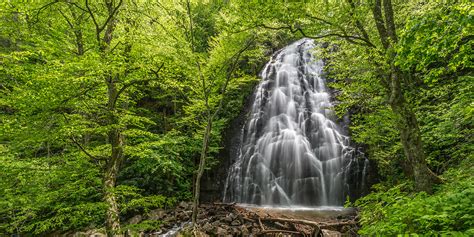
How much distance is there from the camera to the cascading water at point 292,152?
11578 millimetres

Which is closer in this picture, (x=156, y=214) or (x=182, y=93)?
(x=182, y=93)

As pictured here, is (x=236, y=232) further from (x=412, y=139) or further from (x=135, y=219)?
(x=412, y=139)

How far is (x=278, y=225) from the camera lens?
7.77m

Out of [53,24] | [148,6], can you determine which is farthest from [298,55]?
[53,24]

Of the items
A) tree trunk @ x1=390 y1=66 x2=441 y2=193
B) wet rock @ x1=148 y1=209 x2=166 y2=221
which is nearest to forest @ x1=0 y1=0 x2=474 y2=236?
tree trunk @ x1=390 y1=66 x2=441 y2=193

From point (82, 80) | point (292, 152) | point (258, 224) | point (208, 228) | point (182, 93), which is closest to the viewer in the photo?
point (82, 80)

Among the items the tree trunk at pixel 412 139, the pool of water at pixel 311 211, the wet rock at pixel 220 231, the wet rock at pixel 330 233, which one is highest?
the tree trunk at pixel 412 139

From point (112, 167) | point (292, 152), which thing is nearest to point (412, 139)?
point (112, 167)

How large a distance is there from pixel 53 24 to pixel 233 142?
10.3 m

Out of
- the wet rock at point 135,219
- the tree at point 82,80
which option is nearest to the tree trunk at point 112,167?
the tree at point 82,80

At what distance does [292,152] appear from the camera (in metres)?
12.9

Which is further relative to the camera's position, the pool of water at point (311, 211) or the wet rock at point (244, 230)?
the pool of water at point (311, 211)

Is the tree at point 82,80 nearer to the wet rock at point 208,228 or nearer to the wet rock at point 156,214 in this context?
the wet rock at point 208,228

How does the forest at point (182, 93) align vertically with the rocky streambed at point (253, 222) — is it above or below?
above
